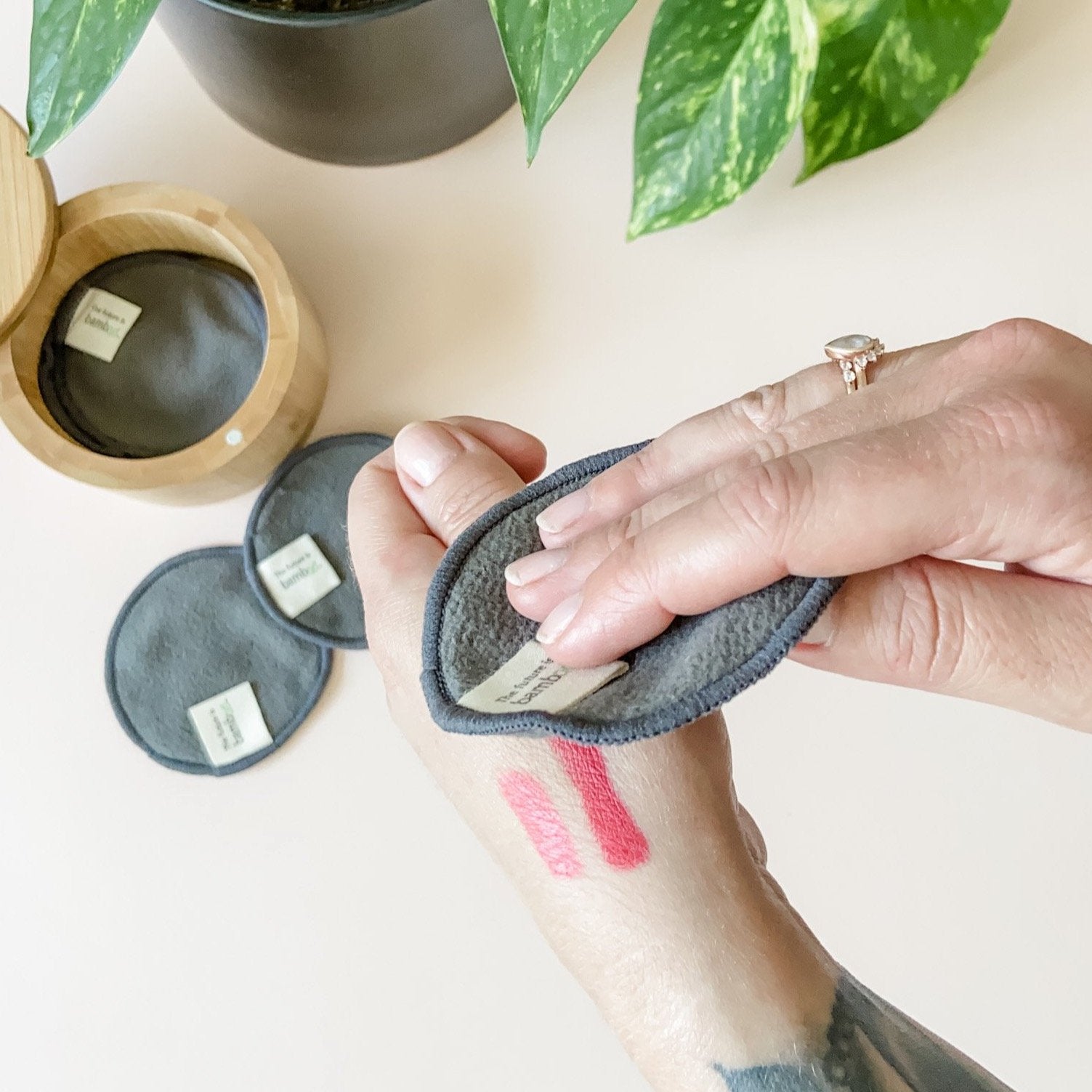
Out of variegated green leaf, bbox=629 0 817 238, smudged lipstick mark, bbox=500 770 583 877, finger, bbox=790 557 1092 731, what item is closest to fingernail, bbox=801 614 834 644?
finger, bbox=790 557 1092 731

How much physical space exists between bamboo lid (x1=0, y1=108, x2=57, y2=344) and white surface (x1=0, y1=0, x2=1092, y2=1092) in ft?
0.37

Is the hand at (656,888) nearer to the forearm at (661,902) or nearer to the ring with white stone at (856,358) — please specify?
the forearm at (661,902)

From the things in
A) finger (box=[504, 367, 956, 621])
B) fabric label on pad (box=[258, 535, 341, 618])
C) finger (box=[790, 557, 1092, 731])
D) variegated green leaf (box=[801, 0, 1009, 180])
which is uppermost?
variegated green leaf (box=[801, 0, 1009, 180])

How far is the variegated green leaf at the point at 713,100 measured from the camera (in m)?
0.43

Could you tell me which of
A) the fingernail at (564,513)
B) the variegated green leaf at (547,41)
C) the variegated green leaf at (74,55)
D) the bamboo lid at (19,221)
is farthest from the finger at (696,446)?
the bamboo lid at (19,221)

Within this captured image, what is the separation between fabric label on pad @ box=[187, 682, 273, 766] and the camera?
63cm

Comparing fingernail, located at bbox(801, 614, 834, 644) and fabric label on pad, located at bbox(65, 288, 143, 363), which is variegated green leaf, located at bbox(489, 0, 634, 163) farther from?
fabric label on pad, located at bbox(65, 288, 143, 363)

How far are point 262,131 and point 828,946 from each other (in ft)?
2.04

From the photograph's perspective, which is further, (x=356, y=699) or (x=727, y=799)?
(x=356, y=699)

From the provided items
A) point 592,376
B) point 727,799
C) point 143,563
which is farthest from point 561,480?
point 143,563

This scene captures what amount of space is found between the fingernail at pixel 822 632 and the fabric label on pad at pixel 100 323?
0.49 m

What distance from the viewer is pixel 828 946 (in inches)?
24.0

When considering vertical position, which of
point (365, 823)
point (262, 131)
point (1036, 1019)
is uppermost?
point (262, 131)

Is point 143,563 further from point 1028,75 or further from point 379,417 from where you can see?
point 1028,75
